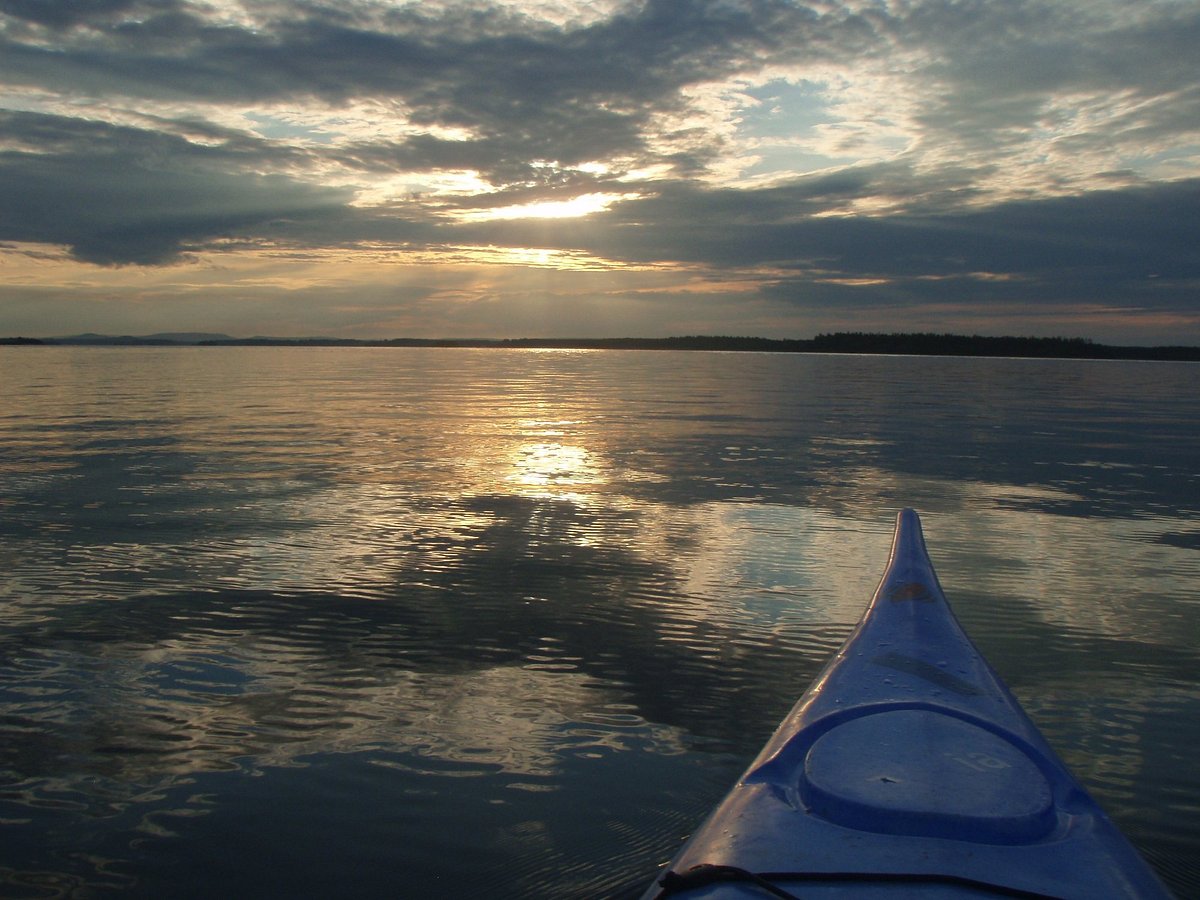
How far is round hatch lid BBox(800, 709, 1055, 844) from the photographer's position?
2.83 meters

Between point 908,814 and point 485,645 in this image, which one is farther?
point 485,645

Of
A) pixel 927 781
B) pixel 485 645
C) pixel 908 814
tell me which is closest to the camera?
pixel 908 814

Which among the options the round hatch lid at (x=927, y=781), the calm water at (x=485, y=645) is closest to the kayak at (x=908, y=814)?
the round hatch lid at (x=927, y=781)

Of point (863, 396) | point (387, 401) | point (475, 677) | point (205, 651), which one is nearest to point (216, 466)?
point (205, 651)

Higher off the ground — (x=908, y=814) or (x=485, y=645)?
(x=908, y=814)

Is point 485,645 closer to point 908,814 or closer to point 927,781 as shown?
point 927,781

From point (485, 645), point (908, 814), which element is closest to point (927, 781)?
point (908, 814)

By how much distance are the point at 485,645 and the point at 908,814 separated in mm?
3720

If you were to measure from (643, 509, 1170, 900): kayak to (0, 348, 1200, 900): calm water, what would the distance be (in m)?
0.79

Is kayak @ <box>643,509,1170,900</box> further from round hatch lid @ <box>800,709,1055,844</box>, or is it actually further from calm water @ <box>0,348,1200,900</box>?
calm water @ <box>0,348,1200,900</box>

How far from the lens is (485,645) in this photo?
6.12m

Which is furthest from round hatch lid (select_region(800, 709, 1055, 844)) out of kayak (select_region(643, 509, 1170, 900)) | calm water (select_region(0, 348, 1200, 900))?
calm water (select_region(0, 348, 1200, 900))

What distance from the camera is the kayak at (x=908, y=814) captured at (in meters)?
2.53

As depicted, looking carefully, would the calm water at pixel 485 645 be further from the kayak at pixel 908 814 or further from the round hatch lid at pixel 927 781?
the round hatch lid at pixel 927 781
